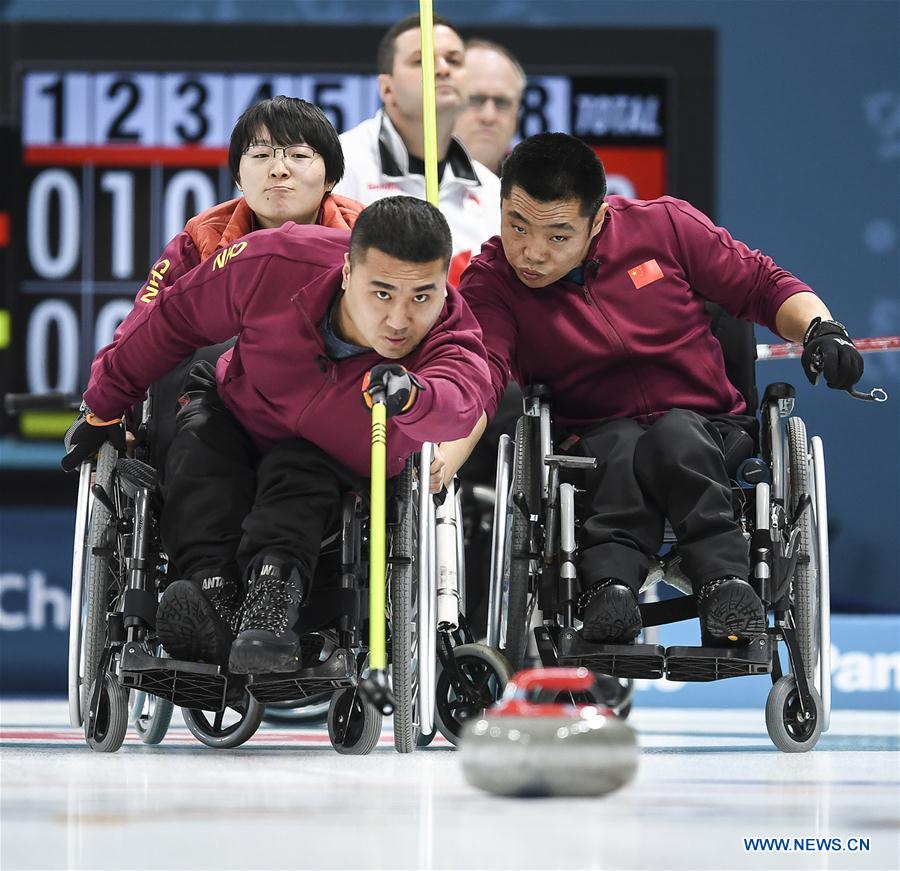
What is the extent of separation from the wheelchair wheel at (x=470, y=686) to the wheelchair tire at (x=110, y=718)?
638 millimetres

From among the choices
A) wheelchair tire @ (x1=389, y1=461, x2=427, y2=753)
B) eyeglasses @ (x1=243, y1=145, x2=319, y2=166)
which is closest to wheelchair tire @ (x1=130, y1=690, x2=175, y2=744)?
wheelchair tire @ (x1=389, y1=461, x2=427, y2=753)

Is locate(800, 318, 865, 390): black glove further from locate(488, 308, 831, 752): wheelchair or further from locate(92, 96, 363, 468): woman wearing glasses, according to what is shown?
locate(92, 96, 363, 468): woman wearing glasses

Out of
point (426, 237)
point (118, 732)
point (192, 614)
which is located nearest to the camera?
point (426, 237)

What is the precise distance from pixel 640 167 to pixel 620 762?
4.50 metres

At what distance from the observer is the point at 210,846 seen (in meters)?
1.76

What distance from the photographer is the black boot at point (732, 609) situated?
2932mm

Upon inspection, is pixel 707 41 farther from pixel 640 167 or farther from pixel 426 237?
pixel 426 237

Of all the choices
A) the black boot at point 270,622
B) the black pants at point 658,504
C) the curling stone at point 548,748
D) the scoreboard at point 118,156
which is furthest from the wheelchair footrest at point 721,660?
the scoreboard at point 118,156

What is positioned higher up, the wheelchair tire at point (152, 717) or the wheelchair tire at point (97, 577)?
the wheelchair tire at point (97, 577)

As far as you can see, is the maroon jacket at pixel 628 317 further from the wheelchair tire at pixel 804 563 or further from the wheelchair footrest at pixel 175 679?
the wheelchair footrest at pixel 175 679

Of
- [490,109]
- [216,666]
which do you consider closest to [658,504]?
[216,666]

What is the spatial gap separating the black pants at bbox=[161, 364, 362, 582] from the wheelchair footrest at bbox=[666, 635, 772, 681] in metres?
0.65

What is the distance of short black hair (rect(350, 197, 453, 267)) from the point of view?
2.64 meters

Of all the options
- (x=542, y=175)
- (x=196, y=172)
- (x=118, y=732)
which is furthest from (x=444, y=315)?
(x=196, y=172)
